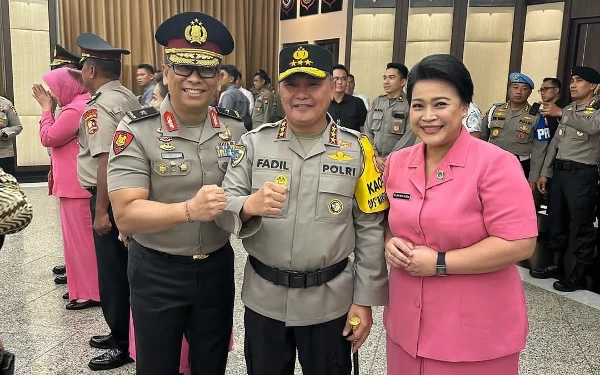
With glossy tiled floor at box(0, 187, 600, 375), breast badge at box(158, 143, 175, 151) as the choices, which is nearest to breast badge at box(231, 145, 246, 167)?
breast badge at box(158, 143, 175, 151)

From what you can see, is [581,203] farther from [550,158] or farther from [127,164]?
[127,164]

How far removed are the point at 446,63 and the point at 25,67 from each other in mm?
7426

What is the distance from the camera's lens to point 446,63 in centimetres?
140

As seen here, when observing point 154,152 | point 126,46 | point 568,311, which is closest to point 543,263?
point 568,311

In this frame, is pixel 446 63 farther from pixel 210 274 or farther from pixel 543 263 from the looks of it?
pixel 543 263

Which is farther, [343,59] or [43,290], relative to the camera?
[343,59]

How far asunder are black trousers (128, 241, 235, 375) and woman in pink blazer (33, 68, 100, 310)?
5.02 feet

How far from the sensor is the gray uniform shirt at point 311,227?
1.53m

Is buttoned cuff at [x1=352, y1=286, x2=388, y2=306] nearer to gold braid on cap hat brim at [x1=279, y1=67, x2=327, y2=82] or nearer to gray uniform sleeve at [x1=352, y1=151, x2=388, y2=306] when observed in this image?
gray uniform sleeve at [x1=352, y1=151, x2=388, y2=306]

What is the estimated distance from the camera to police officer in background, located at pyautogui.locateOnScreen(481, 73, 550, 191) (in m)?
4.38

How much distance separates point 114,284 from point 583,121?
11.4ft

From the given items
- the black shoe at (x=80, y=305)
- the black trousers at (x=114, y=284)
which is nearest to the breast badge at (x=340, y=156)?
the black trousers at (x=114, y=284)

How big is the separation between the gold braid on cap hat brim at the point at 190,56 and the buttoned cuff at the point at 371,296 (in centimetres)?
89

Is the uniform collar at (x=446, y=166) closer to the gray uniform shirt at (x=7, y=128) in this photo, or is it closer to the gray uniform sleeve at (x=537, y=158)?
the gray uniform sleeve at (x=537, y=158)
